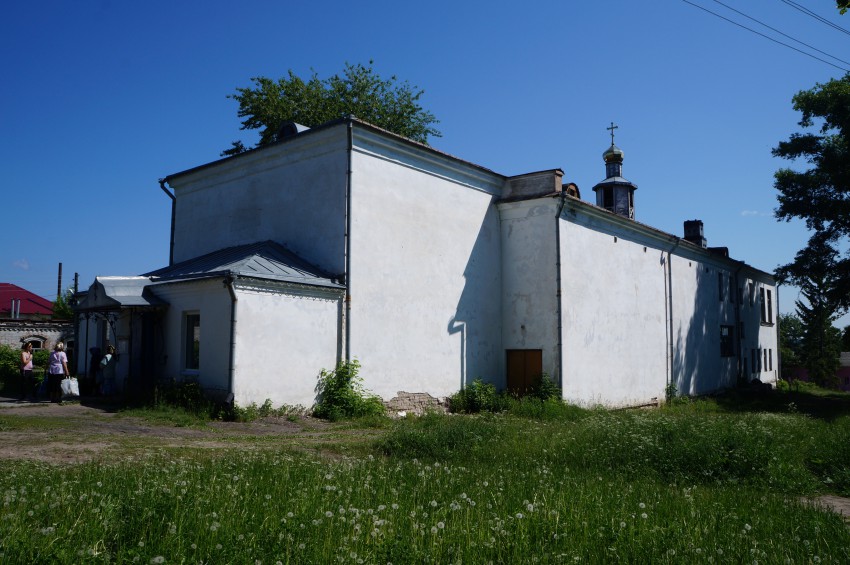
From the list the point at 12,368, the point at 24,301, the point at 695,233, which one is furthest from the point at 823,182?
the point at 24,301

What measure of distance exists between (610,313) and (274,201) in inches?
440

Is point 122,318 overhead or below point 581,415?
overhead

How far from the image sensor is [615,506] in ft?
19.1

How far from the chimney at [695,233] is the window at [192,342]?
2692 centimetres

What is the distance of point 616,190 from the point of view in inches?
1207

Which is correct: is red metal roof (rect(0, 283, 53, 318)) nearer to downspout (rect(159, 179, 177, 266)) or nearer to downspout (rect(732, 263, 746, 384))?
downspout (rect(159, 179, 177, 266))

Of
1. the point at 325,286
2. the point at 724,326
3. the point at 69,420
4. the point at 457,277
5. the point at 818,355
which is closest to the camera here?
the point at 69,420

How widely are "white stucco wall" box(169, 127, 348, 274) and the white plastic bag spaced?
18.0 feet

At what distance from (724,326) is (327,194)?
22581 mm

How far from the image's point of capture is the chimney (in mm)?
33594

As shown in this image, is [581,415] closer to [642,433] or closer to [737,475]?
[642,433]

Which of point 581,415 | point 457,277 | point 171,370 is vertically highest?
point 457,277

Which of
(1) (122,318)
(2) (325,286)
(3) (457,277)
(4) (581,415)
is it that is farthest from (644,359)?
(1) (122,318)

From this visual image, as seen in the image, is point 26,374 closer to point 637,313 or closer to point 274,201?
point 274,201
